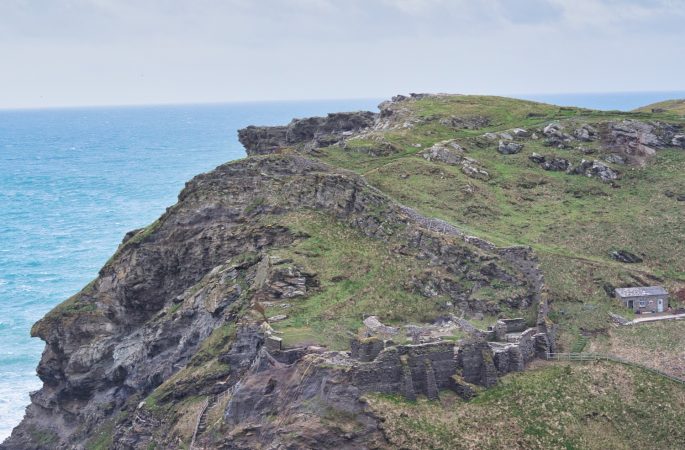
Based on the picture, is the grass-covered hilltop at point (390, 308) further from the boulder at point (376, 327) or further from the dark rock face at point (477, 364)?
the boulder at point (376, 327)

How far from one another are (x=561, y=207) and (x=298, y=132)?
124 feet

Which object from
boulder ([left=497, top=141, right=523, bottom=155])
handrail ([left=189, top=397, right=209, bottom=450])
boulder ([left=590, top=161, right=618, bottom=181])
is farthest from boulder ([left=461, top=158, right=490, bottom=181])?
handrail ([left=189, top=397, right=209, bottom=450])

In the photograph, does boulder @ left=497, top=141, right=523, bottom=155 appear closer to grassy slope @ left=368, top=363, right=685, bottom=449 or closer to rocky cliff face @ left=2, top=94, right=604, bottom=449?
rocky cliff face @ left=2, top=94, right=604, bottom=449

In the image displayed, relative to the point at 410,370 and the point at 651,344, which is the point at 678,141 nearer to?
the point at 651,344

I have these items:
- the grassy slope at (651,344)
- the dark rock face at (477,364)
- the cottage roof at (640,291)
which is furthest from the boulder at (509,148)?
the dark rock face at (477,364)

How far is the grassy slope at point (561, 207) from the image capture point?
2467 inches

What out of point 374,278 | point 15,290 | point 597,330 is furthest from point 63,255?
point 597,330

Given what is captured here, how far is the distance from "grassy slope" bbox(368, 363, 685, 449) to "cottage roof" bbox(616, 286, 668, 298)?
37.9ft

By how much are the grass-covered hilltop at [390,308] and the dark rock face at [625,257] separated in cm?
19

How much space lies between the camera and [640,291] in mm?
59562

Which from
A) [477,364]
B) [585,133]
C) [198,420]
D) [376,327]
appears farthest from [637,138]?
[198,420]

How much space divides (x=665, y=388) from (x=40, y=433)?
50.8 m

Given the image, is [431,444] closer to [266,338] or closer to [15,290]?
[266,338]

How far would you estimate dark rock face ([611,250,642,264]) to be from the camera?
221ft
